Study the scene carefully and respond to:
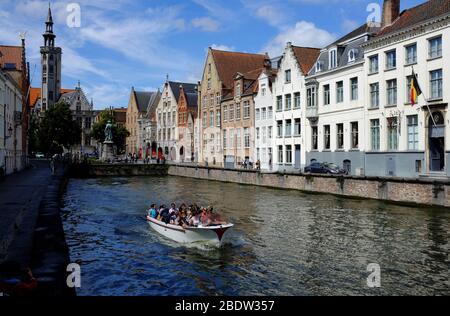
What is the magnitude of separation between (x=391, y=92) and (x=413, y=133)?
4.62 m

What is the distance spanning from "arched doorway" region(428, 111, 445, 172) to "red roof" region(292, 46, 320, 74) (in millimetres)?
20516

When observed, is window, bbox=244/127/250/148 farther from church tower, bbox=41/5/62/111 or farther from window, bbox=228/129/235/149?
church tower, bbox=41/5/62/111

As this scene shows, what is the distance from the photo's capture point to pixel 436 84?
36156mm

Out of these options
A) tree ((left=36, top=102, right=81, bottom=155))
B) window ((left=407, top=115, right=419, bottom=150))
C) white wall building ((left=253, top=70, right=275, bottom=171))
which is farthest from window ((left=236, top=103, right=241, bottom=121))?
tree ((left=36, top=102, right=81, bottom=155))

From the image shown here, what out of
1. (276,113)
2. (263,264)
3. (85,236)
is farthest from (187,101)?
(263,264)

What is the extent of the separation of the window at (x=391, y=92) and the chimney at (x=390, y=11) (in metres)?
6.76

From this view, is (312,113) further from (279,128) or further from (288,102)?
(279,128)

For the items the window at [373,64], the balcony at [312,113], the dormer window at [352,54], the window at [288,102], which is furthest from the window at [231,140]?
the window at [373,64]

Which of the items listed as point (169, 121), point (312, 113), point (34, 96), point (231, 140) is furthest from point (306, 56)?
point (34, 96)

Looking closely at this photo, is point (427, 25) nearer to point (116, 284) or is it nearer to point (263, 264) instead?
point (263, 264)

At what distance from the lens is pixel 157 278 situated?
15.0 meters

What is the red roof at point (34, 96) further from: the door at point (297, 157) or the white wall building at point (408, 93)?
the white wall building at point (408, 93)

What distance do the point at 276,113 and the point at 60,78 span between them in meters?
108

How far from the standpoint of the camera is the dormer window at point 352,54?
4612 centimetres
